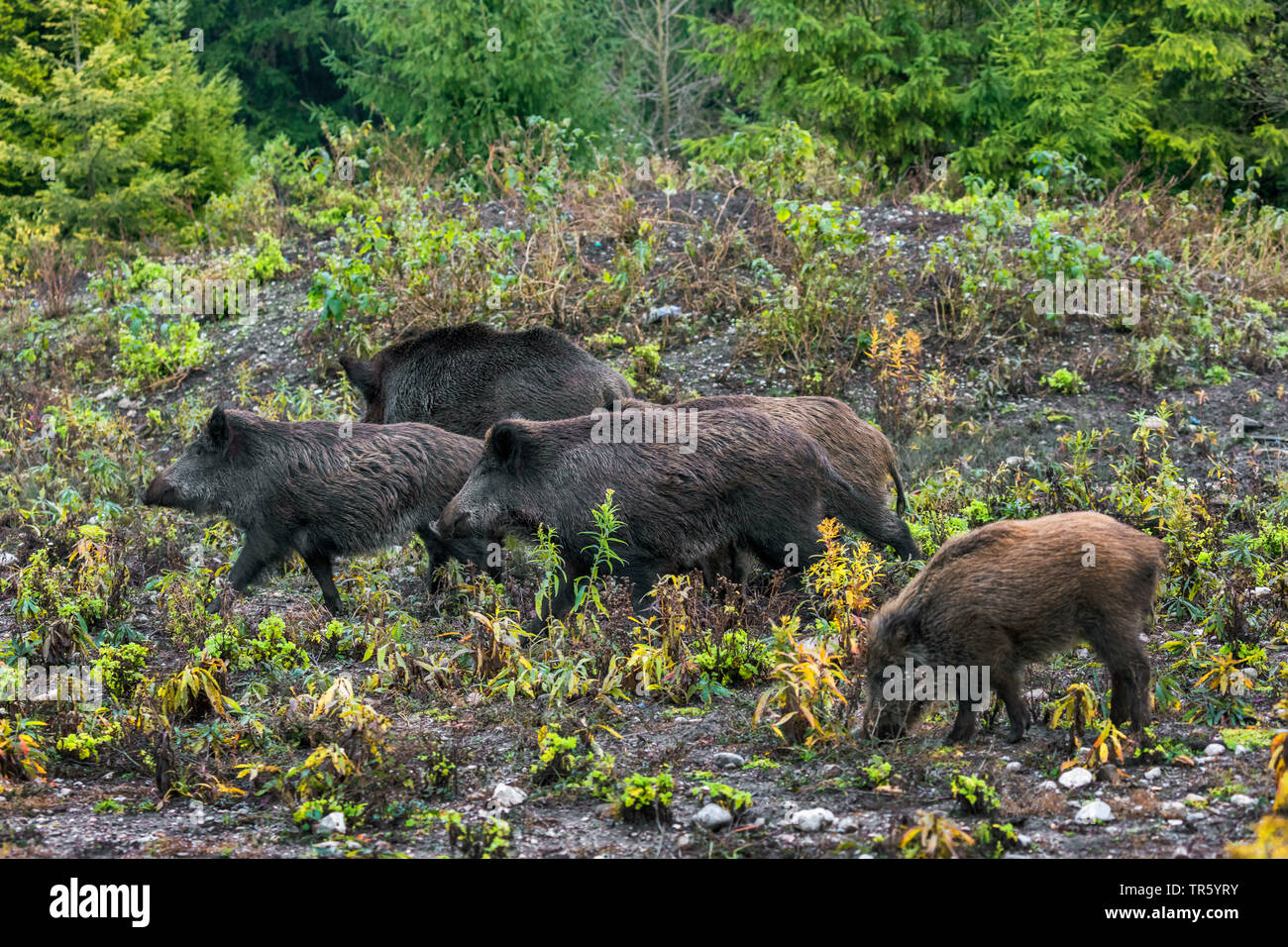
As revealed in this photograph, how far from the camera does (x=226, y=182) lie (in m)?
18.6

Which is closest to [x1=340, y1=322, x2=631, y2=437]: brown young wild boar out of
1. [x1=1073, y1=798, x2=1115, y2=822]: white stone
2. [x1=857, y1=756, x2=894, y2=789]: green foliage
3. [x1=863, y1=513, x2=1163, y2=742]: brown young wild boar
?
[x1=863, y1=513, x2=1163, y2=742]: brown young wild boar

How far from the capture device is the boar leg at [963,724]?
5305mm

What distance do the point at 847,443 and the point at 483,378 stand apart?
118 inches

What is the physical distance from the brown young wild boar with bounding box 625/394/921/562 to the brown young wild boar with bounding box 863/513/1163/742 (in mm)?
2260

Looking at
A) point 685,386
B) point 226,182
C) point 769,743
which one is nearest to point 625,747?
point 769,743

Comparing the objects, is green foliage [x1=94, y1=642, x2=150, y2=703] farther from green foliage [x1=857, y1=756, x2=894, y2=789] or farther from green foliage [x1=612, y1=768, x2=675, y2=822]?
green foliage [x1=857, y1=756, x2=894, y2=789]

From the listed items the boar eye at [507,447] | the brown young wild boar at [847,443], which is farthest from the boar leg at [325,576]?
the brown young wild boar at [847,443]

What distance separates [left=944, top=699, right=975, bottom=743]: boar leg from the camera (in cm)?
530

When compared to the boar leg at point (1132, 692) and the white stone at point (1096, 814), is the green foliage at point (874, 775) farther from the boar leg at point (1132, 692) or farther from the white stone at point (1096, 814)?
the boar leg at point (1132, 692)

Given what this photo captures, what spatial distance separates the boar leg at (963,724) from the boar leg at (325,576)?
4.14 meters

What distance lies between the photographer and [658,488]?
7250mm

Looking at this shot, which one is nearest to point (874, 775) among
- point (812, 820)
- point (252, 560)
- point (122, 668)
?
point (812, 820)
